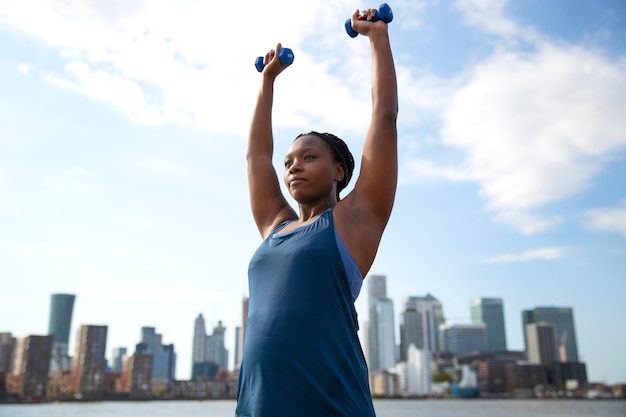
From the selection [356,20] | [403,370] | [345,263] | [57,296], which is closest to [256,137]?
[356,20]

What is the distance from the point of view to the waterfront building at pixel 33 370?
371ft

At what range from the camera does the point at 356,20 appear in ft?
7.80

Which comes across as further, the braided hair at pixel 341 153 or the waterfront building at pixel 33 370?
the waterfront building at pixel 33 370

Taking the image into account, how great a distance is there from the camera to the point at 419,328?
188375 mm

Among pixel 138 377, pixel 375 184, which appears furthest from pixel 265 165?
pixel 138 377

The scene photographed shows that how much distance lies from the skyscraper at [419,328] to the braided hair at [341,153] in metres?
182

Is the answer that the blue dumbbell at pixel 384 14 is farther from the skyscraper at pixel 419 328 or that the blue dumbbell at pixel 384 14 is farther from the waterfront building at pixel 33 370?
the skyscraper at pixel 419 328

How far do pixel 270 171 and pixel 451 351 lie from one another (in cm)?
19024

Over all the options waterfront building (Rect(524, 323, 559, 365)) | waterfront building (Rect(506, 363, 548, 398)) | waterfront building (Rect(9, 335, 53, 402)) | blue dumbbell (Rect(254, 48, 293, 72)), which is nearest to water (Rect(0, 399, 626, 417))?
waterfront building (Rect(9, 335, 53, 402))

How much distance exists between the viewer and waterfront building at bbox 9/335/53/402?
113000 mm

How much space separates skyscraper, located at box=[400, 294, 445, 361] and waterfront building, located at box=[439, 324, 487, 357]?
284 cm

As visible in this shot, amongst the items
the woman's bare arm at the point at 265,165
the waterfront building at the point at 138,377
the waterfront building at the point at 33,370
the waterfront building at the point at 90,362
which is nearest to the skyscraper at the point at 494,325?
the waterfront building at the point at 138,377

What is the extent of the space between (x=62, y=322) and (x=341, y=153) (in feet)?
659

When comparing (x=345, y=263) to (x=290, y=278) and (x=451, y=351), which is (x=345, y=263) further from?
(x=451, y=351)
